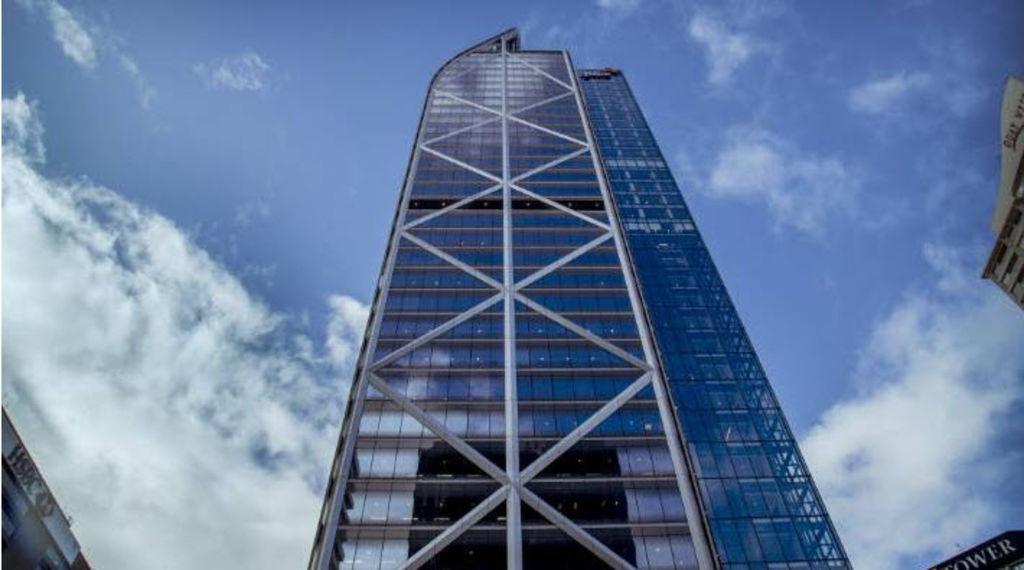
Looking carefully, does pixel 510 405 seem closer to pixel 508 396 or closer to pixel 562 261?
pixel 508 396

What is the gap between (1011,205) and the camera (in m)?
37.4

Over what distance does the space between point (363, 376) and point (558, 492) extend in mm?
13999

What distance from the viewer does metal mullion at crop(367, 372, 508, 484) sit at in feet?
110

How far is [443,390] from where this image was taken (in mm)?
38500

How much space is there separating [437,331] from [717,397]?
24355 millimetres

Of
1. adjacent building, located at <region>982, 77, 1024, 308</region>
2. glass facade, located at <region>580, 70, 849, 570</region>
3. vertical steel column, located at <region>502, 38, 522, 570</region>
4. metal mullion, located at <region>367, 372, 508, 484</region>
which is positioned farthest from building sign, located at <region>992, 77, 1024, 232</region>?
metal mullion, located at <region>367, 372, 508, 484</region>

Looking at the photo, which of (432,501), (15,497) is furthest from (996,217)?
(15,497)

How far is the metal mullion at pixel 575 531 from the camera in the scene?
30119 mm

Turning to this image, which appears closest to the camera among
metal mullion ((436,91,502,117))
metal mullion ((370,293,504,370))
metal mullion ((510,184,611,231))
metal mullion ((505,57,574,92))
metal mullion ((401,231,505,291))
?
metal mullion ((370,293,504,370))

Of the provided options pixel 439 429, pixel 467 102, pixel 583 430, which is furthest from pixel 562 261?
pixel 467 102

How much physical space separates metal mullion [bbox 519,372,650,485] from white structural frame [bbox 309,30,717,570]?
53 millimetres

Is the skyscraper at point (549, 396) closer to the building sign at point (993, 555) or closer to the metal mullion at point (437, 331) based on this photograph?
the metal mullion at point (437, 331)

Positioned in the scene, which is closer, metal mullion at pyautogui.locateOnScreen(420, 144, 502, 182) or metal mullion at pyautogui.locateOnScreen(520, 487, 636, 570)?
metal mullion at pyautogui.locateOnScreen(520, 487, 636, 570)

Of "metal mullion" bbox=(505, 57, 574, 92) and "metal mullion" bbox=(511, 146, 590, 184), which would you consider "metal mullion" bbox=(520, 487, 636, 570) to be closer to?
"metal mullion" bbox=(511, 146, 590, 184)
